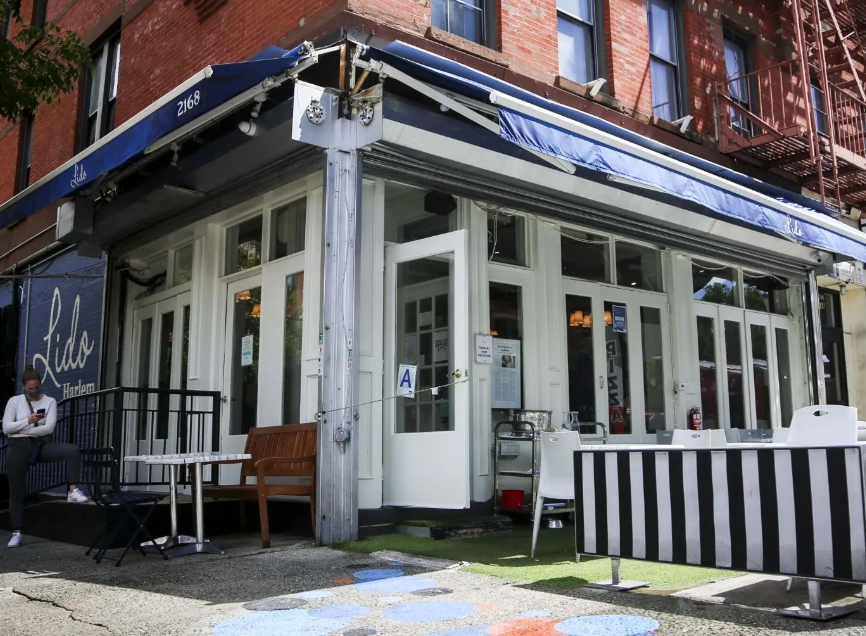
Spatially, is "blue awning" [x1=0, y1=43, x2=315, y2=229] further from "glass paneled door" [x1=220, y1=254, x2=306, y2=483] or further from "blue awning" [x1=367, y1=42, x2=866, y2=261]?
"glass paneled door" [x1=220, y1=254, x2=306, y2=483]

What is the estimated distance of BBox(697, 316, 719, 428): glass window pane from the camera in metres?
11.9

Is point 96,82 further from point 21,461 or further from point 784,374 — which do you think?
point 784,374

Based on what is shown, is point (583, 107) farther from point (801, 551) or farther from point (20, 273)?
point (20, 273)

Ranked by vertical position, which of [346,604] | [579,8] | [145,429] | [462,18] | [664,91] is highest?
[579,8]

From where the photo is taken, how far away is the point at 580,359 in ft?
34.0

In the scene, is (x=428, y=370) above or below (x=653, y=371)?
below

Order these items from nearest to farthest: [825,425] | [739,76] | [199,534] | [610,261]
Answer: [825,425] < [199,534] < [610,261] < [739,76]

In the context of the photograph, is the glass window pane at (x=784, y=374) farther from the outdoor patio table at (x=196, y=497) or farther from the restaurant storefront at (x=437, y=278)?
the outdoor patio table at (x=196, y=497)

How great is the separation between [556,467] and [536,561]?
2.32 ft

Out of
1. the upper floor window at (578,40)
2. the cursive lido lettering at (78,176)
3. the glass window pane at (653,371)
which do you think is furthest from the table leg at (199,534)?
the upper floor window at (578,40)

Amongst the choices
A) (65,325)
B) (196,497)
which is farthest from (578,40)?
(65,325)

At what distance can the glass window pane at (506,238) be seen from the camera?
9.62 metres

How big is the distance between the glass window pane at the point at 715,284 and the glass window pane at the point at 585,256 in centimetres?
179

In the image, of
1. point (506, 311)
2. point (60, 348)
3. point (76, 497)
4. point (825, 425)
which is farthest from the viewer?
point (60, 348)
